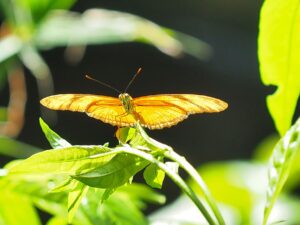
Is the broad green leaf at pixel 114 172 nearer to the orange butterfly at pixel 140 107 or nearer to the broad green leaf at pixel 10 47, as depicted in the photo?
the orange butterfly at pixel 140 107

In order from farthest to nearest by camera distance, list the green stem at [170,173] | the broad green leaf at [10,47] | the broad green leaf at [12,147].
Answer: the broad green leaf at [10,47] → the broad green leaf at [12,147] → the green stem at [170,173]

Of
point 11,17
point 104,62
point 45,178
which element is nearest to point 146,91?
point 104,62

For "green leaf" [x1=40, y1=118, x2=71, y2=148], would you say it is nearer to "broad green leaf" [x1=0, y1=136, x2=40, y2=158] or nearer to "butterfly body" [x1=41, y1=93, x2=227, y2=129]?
"butterfly body" [x1=41, y1=93, x2=227, y2=129]

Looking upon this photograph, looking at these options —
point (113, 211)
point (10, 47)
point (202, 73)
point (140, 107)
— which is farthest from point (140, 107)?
point (202, 73)

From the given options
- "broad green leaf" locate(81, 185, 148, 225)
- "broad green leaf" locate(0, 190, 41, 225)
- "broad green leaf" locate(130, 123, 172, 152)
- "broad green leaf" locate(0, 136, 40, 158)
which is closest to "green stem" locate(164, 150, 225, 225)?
"broad green leaf" locate(130, 123, 172, 152)

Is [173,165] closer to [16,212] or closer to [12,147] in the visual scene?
[16,212]

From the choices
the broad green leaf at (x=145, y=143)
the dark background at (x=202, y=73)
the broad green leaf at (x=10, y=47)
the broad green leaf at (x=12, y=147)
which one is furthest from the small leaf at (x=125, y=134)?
the dark background at (x=202, y=73)
